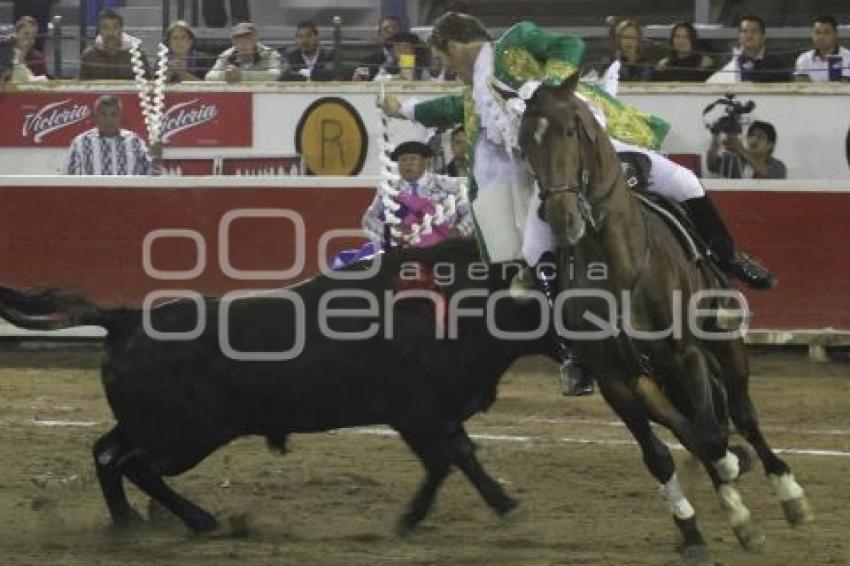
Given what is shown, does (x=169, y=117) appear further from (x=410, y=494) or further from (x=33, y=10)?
(x=410, y=494)

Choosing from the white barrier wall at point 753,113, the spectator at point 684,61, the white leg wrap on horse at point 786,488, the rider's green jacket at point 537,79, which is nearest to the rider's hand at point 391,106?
the rider's green jacket at point 537,79

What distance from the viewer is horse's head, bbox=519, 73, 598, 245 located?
5.33 metres

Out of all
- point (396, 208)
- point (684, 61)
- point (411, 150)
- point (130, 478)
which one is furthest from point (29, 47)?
point (130, 478)

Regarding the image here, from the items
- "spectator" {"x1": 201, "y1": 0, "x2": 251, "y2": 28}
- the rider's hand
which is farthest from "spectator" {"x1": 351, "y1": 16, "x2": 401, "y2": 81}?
the rider's hand

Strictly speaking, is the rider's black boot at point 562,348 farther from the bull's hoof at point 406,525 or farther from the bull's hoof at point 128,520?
the bull's hoof at point 128,520

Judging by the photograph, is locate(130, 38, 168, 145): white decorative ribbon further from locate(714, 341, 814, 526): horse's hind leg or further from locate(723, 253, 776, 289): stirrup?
locate(714, 341, 814, 526): horse's hind leg

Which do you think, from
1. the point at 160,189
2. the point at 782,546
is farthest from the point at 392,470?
the point at 160,189

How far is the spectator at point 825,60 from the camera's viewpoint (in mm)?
11508

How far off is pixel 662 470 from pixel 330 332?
1.11 meters

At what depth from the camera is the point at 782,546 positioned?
19.3 ft

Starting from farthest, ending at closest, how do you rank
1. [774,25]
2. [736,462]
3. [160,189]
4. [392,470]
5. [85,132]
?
[774,25] < [85,132] < [160,189] < [392,470] < [736,462]

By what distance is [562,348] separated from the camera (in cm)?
614

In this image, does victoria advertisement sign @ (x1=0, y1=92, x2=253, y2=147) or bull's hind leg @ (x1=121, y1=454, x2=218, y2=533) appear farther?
victoria advertisement sign @ (x1=0, y1=92, x2=253, y2=147)

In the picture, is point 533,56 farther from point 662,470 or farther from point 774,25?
point 774,25
